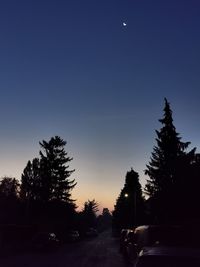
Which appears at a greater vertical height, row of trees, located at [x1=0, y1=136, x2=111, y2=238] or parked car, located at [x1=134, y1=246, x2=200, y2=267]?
row of trees, located at [x1=0, y1=136, x2=111, y2=238]

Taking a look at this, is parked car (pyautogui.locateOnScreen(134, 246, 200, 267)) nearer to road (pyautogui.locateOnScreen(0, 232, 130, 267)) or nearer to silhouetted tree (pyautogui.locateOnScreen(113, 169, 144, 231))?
road (pyautogui.locateOnScreen(0, 232, 130, 267))

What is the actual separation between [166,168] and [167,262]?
5119 cm

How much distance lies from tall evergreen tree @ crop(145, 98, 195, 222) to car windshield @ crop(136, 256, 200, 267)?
44360 mm

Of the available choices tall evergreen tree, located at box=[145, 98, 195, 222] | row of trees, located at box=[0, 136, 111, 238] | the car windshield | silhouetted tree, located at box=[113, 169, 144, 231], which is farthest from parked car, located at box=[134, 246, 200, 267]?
silhouetted tree, located at box=[113, 169, 144, 231]

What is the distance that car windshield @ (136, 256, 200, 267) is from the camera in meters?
7.08

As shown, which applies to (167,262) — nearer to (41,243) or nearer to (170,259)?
(170,259)

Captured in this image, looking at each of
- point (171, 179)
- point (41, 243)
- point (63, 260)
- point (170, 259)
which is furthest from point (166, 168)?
point (170, 259)

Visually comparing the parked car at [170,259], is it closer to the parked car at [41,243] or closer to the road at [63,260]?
the road at [63,260]

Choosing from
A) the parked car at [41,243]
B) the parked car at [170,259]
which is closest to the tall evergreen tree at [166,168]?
the parked car at [41,243]

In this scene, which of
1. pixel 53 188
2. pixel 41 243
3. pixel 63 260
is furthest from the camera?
pixel 53 188

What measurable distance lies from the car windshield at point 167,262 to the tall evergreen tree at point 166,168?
44360 mm

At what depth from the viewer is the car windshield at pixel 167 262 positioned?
708 cm

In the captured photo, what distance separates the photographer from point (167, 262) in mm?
7207

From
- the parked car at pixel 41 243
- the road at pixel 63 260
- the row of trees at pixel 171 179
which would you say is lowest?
the road at pixel 63 260
